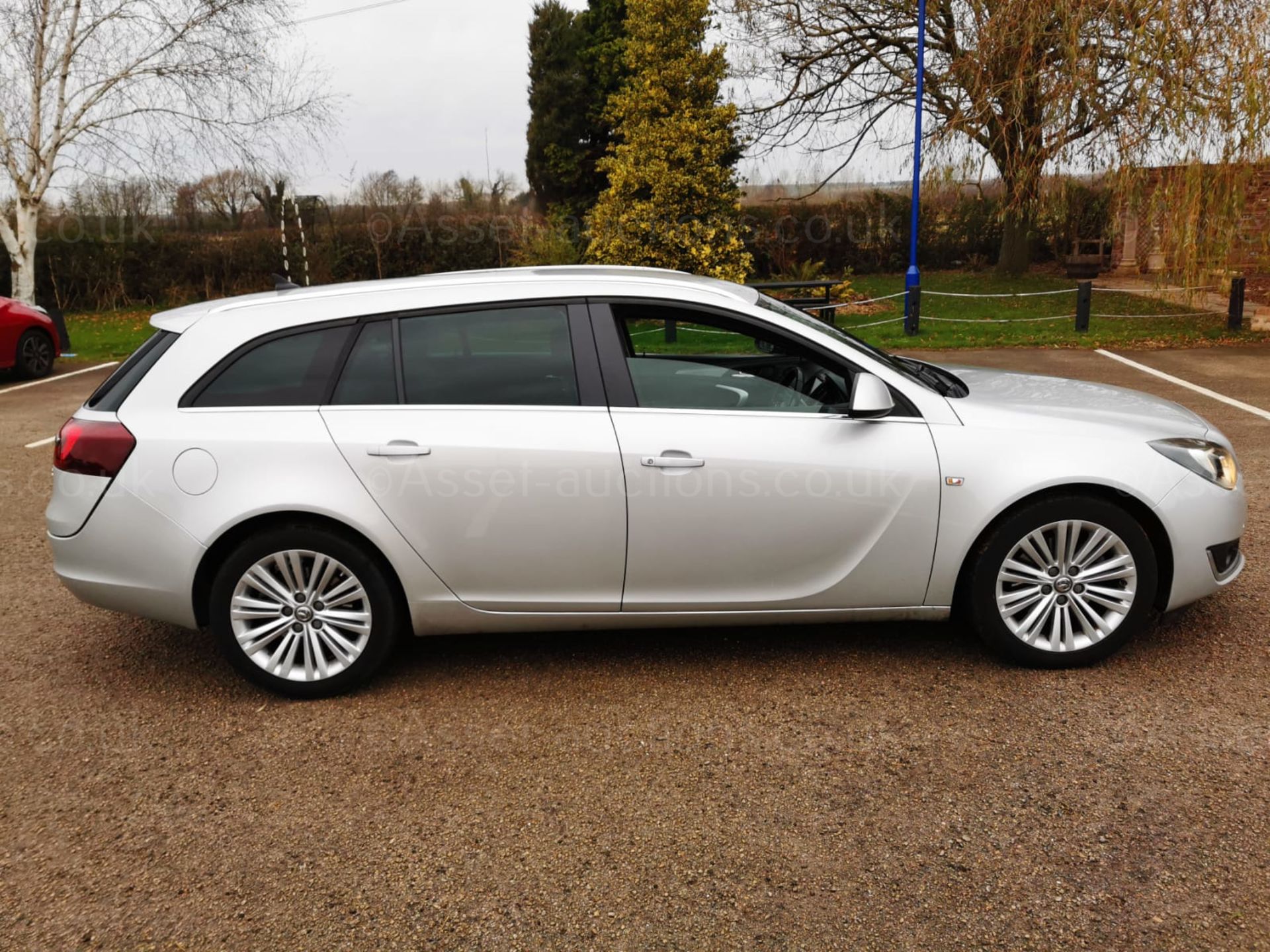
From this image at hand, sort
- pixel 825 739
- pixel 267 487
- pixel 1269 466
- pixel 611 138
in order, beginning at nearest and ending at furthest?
pixel 825 739, pixel 267 487, pixel 1269 466, pixel 611 138

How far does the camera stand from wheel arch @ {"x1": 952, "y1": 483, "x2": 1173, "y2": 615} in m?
4.00

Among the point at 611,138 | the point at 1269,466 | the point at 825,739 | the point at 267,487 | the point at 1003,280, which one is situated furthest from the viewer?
the point at 611,138

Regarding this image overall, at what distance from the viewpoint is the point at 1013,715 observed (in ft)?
12.4

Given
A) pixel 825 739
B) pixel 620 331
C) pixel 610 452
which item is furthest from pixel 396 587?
pixel 825 739

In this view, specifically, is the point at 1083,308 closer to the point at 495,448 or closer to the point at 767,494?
the point at 767,494

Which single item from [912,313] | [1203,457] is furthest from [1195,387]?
[1203,457]

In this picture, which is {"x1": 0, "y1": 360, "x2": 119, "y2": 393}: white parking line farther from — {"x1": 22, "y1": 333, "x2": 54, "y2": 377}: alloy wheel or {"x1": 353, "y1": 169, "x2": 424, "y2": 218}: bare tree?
{"x1": 353, "y1": 169, "x2": 424, "y2": 218}: bare tree

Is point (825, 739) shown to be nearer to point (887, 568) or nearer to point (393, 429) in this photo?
point (887, 568)

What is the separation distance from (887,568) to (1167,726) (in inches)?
42.8

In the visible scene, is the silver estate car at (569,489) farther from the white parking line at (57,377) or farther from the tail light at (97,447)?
the white parking line at (57,377)

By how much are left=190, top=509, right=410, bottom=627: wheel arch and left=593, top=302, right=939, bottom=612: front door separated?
0.94m

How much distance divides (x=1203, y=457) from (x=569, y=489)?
2.50 m

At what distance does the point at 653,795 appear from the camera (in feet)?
10.9

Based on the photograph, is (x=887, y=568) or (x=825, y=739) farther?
(x=887, y=568)
